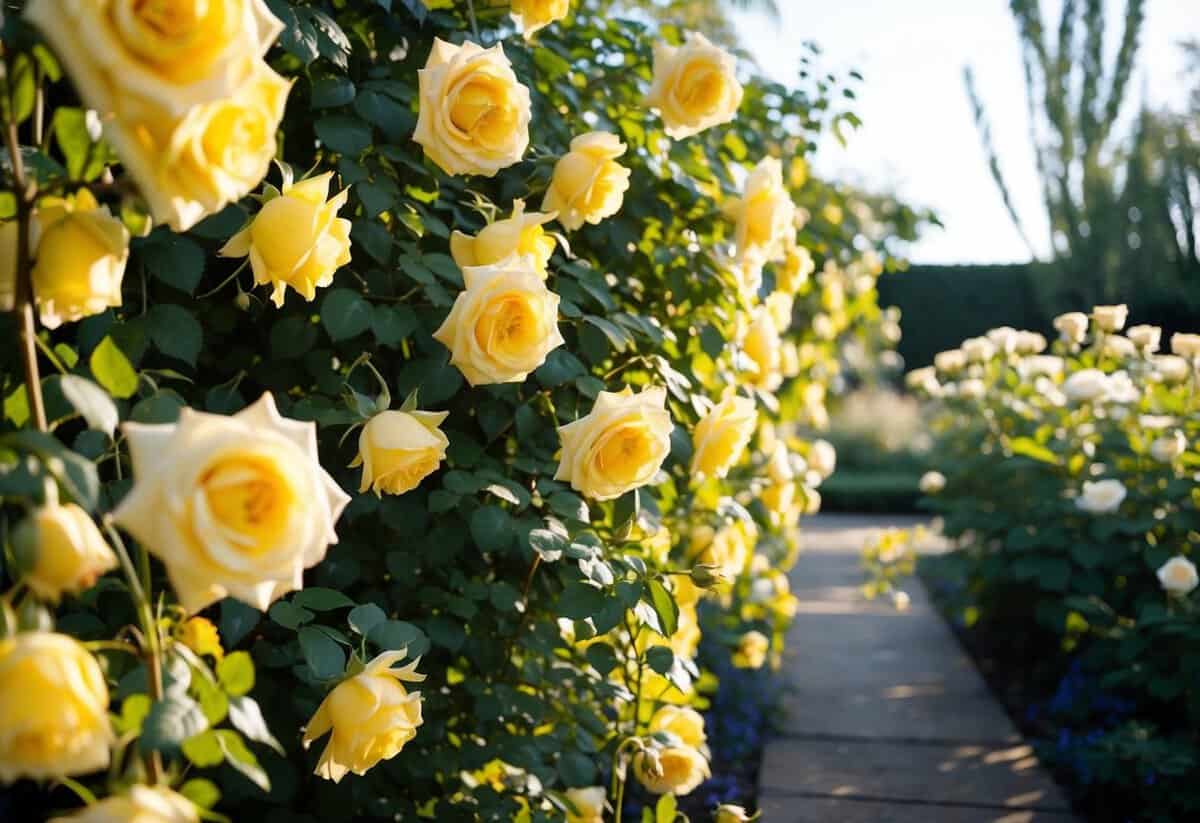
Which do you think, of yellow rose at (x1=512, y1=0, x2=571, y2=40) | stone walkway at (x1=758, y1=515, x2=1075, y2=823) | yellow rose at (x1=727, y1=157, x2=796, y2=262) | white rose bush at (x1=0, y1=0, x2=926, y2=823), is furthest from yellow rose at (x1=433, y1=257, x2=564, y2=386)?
stone walkway at (x1=758, y1=515, x2=1075, y2=823)

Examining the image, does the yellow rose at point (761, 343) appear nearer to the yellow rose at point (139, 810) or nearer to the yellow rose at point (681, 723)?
the yellow rose at point (681, 723)

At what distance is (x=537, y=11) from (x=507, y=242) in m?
0.33

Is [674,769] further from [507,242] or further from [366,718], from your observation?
[507,242]

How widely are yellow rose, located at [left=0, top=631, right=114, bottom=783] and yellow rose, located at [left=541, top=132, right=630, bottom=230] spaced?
940 mm

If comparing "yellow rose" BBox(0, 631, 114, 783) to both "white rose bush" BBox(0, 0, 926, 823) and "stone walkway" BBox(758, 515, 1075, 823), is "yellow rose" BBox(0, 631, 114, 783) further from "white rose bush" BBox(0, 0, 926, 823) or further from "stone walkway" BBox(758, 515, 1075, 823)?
"stone walkway" BBox(758, 515, 1075, 823)

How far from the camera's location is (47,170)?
86 centimetres

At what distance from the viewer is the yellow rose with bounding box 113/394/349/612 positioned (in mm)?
641

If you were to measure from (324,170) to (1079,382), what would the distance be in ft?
7.21

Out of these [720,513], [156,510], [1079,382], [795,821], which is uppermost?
[1079,382]

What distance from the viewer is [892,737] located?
9.57 ft

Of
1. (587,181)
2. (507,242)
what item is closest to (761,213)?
(587,181)

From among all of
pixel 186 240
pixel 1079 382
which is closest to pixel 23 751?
pixel 186 240

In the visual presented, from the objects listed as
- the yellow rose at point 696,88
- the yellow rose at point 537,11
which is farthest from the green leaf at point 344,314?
the yellow rose at point 696,88

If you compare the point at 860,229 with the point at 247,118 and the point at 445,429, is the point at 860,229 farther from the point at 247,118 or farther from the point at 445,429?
the point at 247,118
